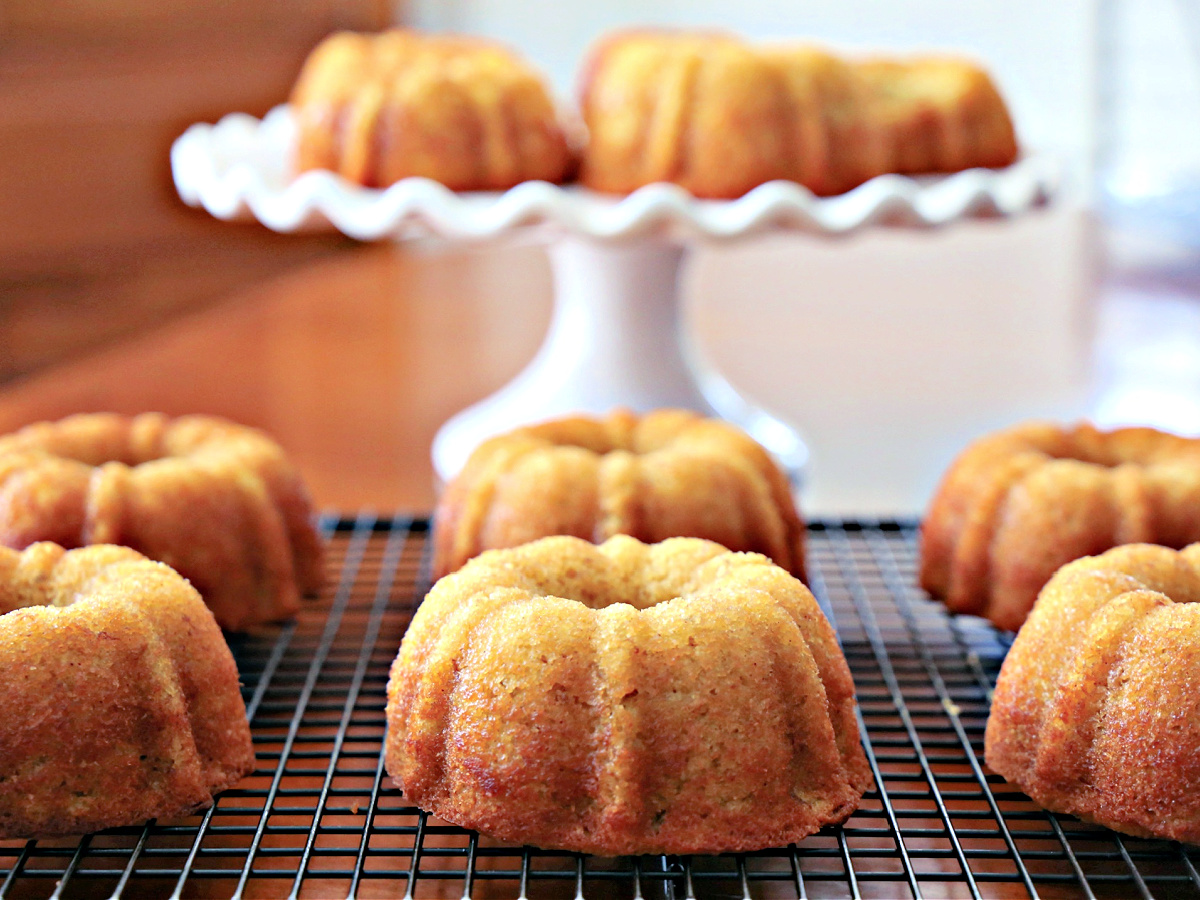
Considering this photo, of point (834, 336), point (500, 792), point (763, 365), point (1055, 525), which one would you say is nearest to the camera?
point (500, 792)

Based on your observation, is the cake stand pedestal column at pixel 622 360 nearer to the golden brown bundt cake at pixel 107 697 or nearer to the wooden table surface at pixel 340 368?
the wooden table surface at pixel 340 368

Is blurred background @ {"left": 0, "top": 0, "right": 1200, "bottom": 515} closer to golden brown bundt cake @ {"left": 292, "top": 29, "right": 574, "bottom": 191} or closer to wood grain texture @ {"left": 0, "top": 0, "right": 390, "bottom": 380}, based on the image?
wood grain texture @ {"left": 0, "top": 0, "right": 390, "bottom": 380}

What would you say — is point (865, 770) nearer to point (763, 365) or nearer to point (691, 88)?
point (691, 88)

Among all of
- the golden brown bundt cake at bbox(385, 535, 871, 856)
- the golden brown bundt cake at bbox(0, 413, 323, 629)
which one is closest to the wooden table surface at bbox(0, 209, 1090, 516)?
the golden brown bundt cake at bbox(0, 413, 323, 629)

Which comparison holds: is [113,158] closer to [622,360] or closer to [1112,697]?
[622,360]

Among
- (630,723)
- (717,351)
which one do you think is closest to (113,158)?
(717,351)

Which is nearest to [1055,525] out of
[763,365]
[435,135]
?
[435,135]
